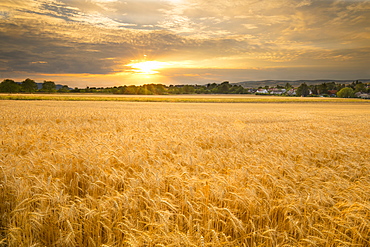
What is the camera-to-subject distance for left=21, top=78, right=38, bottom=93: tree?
150 metres

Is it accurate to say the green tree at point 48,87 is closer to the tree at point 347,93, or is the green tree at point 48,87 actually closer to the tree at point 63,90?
the tree at point 63,90

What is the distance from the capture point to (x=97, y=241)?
117 inches

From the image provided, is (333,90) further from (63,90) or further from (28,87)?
(28,87)

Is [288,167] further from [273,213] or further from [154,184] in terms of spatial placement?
[154,184]

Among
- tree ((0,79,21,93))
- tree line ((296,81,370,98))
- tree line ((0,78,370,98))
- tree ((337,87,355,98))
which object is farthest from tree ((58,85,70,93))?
tree ((337,87,355,98))

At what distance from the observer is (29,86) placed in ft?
501

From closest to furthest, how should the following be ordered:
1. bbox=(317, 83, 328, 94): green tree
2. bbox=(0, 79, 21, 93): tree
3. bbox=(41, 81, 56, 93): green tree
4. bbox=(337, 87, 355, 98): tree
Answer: bbox=(337, 87, 355, 98): tree, bbox=(0, 79, 21, 93): tree, bbox=(41, 81, 56, 93): green tree, bbox=(317, 83, 328, 94): green tree

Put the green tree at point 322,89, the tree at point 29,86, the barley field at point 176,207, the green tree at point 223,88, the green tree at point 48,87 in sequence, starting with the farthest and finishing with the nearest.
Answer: the green tree at point 322,89 < the green tree at point 223,88 < the green tree at point 48,87 < the tree at point 29,86 < the barley field at point 176,207

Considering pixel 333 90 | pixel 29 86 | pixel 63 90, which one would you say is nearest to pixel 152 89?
pixel 63 90

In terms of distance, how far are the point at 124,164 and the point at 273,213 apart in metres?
3.64

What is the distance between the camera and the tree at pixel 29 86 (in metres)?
150

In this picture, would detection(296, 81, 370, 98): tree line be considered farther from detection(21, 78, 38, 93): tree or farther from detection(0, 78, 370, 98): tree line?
detection(21, 78, 38, 93): tree

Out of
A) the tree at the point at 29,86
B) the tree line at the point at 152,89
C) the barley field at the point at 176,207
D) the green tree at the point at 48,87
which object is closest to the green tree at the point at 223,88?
the tree line at the point at 152,89

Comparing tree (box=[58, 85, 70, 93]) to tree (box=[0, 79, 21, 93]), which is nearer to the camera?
tree (box=[0, 79, 21, 93])
